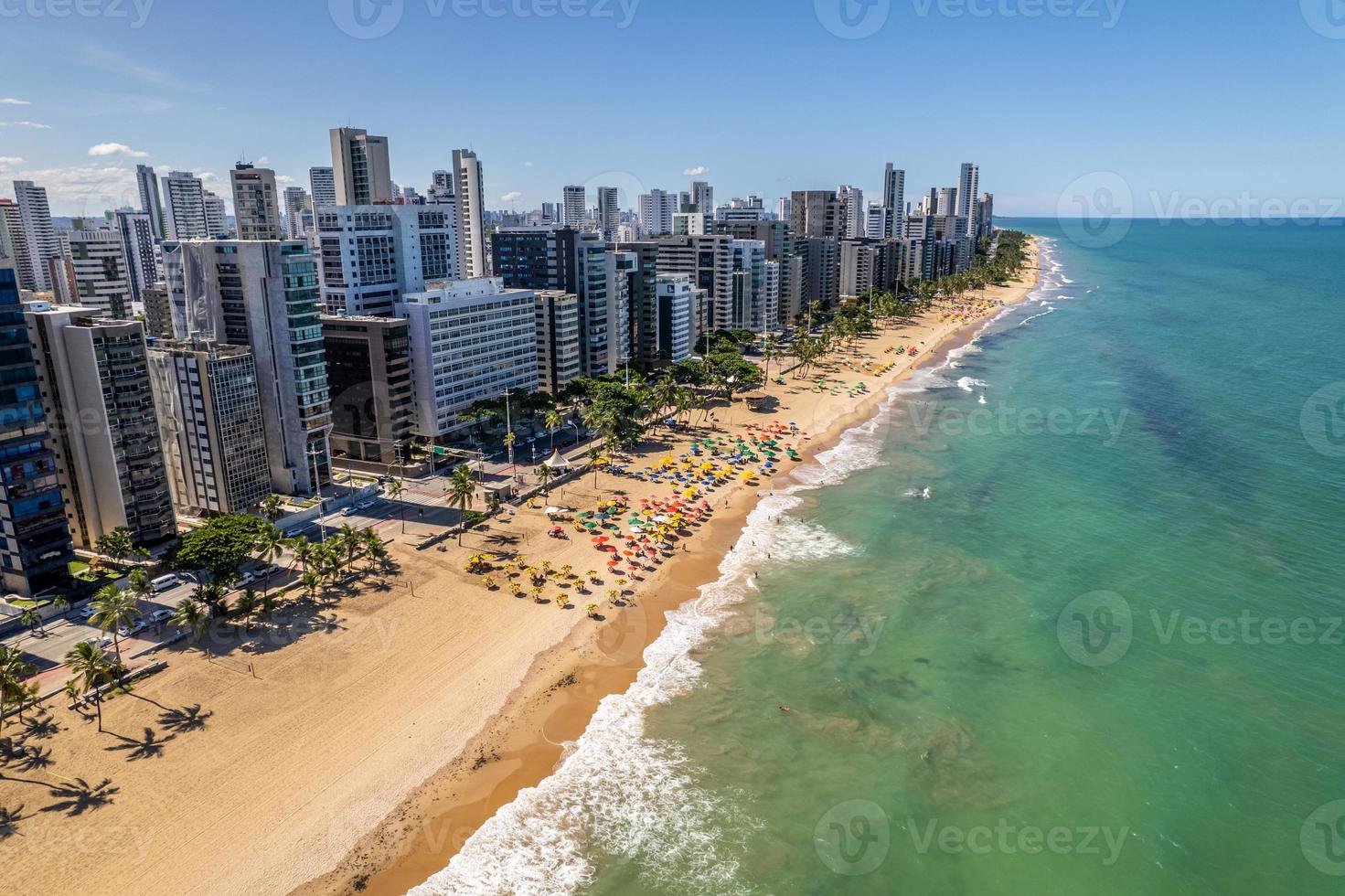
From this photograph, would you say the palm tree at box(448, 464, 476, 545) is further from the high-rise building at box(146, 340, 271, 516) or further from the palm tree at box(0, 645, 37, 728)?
the palm tree at box(0, 645, 37, 728)

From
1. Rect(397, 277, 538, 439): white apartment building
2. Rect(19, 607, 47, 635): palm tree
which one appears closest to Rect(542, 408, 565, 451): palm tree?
Rect(397, 277, 538, 439): white apartment building

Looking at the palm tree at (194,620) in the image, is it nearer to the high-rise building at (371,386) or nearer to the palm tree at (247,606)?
the palm tree at (247,606)

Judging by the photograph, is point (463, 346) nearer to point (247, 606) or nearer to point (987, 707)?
point (247, 606)

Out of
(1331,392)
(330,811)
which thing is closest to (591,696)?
(330,811)

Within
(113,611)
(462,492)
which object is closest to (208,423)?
(462,492)

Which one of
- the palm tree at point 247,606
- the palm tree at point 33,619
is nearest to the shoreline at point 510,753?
the palm tree at point 247,606

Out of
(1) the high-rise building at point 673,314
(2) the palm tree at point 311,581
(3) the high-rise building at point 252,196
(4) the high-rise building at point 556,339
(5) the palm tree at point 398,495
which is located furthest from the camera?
(3) the high-rise building at point 252,196
